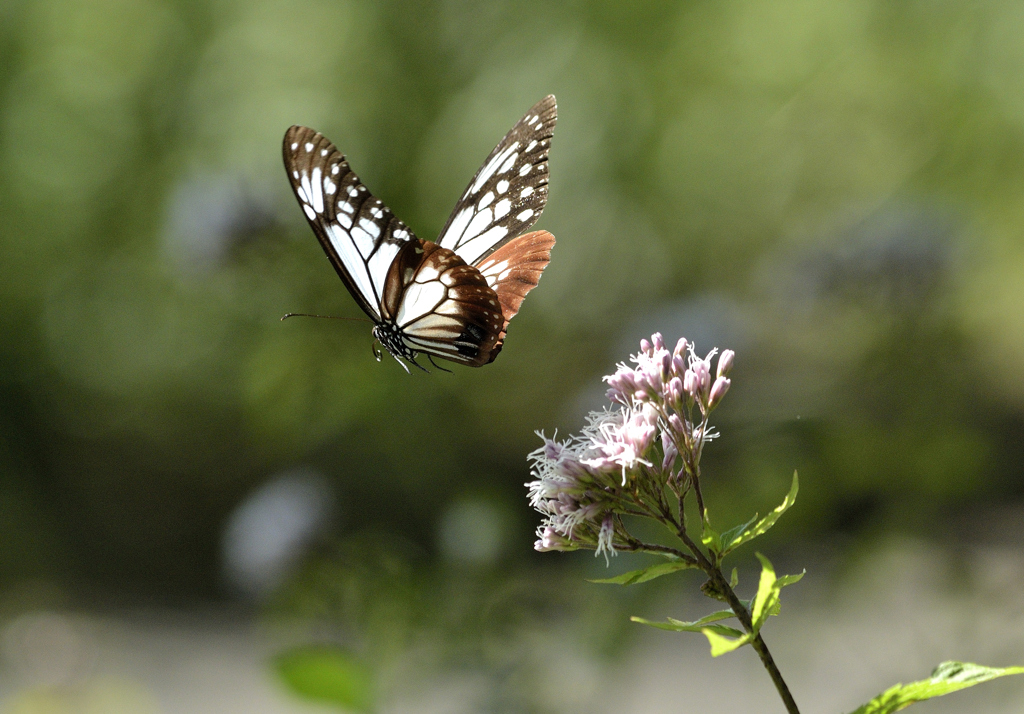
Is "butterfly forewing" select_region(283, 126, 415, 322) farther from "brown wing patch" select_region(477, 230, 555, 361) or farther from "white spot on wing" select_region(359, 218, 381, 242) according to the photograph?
"brown wing patch" select_region(477, 230, 555, 361)

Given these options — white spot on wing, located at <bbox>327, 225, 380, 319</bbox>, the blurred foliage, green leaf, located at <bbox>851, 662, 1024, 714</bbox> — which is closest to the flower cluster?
green leaf, located at <bbox>851, 662, 1024, 714</bbox>

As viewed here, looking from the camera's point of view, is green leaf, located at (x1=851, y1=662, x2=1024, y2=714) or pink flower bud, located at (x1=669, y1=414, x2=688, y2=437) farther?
pink flower bud, located at (x1=669, y1=414, x2=688, y2=437)

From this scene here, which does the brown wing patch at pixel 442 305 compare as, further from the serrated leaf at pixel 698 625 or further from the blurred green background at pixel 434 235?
the blurred green background at pixel 434 235

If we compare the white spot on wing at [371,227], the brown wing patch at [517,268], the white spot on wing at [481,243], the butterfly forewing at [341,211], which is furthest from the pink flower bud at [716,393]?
the white spot on wing at [371,227]

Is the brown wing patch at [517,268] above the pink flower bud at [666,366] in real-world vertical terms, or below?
above

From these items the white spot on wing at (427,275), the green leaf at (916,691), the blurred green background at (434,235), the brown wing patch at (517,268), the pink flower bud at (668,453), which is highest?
the blurred green background at (434,235)

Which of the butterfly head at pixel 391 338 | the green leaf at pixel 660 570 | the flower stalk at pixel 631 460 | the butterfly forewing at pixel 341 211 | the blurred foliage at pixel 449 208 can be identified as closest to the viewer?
the green leaf at pixel 660 570

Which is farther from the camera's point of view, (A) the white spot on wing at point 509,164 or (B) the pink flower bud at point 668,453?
(A) the white spot on wing at point 509,164

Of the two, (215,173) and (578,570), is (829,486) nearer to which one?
(578,570)
